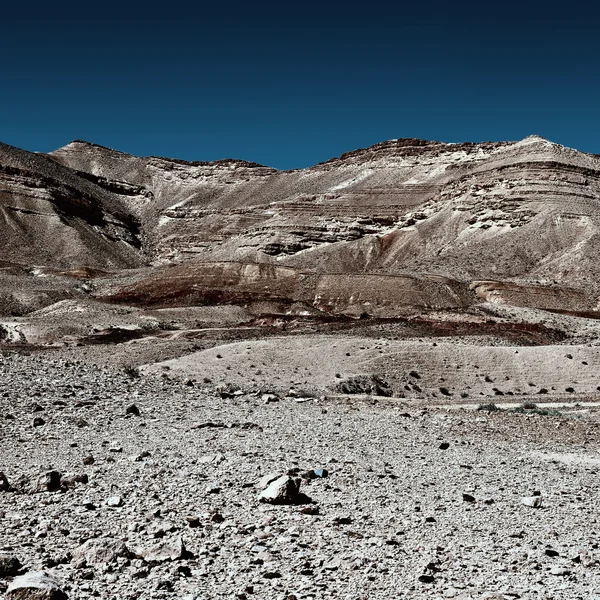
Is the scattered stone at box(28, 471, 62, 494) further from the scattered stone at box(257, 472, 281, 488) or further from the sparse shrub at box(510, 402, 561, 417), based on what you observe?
the sparse shrub at box(510, 402, 561, 417)

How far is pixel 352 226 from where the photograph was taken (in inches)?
3228

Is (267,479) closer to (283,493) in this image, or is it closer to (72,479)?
(283,493)

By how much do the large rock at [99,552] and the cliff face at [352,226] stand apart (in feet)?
142

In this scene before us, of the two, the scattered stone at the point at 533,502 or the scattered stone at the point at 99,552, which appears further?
the scattered stone at the point at 533,502

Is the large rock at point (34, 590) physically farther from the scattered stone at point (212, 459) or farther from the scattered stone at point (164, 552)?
the scattered stone at point (212, 459)

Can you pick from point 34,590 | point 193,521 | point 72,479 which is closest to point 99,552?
point 34,590

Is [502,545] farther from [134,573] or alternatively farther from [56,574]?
[56,574]

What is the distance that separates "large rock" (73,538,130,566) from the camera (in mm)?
5262

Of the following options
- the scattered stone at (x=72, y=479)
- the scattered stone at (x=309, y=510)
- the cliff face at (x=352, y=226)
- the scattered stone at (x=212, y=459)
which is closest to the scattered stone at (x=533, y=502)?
the scattered stone at (x=309, y=510)

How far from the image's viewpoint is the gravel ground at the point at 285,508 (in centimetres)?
516

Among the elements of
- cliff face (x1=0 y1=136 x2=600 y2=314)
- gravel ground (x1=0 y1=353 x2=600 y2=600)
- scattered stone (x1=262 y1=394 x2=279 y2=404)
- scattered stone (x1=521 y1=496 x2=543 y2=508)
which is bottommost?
scattered stone (x1=262 y1=394 x2=279 y2=404)

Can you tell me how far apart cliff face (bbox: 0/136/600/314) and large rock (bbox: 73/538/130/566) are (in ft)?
142

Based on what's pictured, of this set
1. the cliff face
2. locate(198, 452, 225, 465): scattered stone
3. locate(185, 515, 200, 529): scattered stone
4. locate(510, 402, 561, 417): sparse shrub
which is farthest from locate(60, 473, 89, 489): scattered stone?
the cliff face

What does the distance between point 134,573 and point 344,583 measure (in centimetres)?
159
